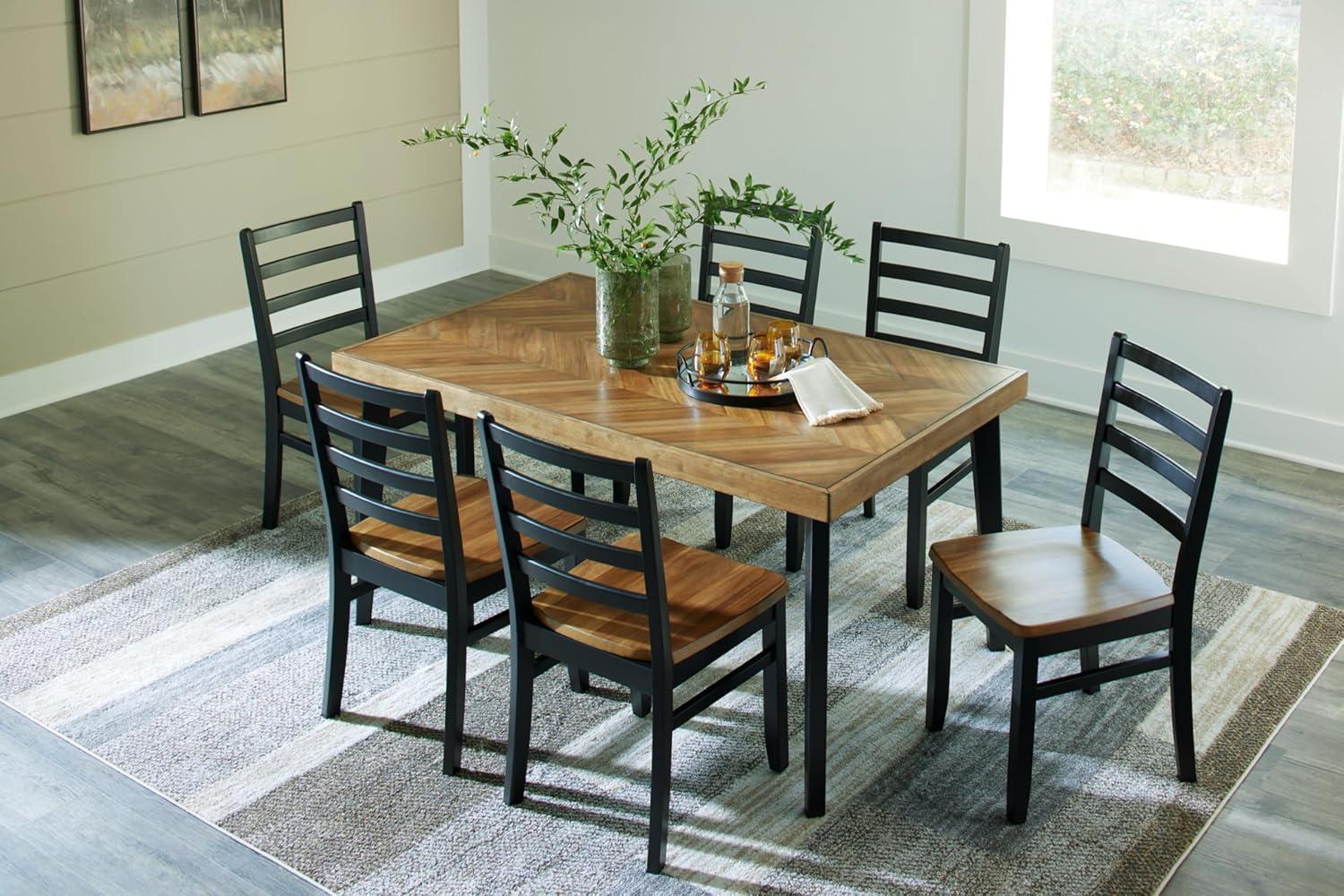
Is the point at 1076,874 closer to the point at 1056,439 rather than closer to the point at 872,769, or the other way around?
the point at 872,769

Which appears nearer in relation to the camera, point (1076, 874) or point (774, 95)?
point (1076, 874)

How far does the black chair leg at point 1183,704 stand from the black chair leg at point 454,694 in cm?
141

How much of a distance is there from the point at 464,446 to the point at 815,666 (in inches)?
49.2

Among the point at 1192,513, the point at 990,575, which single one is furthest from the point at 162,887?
the point at 1192,513

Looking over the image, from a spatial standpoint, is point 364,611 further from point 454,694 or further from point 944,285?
point 944,285

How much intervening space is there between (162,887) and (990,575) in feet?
5.54

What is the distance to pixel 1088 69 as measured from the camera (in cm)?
475

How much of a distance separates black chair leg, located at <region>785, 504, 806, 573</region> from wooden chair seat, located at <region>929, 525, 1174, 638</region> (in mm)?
761

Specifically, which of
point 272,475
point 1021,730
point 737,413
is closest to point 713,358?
point 737,413

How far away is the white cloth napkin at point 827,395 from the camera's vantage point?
9.61 feet

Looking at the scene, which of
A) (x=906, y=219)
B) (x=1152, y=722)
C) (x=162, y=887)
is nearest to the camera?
(x=162, y=887)

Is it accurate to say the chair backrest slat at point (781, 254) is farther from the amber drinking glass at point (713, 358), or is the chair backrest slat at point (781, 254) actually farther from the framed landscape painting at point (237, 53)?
the framed landscape painting at point (237, 53)

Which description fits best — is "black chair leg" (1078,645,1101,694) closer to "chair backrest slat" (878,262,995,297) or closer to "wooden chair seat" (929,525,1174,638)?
"wooden chair seat" (929,525,1174,638)

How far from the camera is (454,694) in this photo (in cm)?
295
